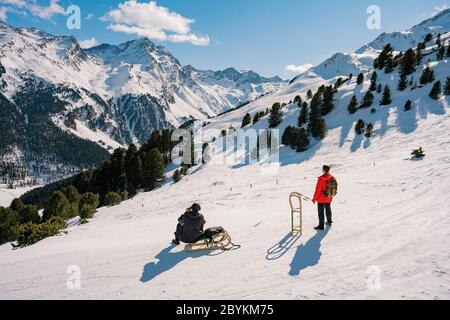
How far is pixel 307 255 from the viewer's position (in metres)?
11.4

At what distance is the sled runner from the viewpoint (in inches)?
514

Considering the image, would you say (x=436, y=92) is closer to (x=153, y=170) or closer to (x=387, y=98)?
(x=387, y=98)

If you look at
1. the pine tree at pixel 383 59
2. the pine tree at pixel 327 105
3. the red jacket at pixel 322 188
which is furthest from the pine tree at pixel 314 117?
the red jacket at pixel 322 188

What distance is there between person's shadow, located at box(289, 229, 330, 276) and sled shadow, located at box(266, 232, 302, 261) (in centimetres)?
48

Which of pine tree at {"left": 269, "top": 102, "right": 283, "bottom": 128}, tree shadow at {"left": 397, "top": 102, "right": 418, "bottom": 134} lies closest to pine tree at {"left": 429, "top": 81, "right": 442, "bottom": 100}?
tree shadow at {"left": 397, "top": 102, "right": 418, "bottom": 134}

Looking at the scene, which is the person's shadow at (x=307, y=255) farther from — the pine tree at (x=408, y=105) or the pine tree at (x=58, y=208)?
the pine tree at (x=408, y=105)

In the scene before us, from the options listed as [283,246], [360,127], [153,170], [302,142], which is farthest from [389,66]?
[283,246]

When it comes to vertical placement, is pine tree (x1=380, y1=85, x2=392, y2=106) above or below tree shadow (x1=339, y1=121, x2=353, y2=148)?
above

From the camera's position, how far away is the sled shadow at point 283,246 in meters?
11.7

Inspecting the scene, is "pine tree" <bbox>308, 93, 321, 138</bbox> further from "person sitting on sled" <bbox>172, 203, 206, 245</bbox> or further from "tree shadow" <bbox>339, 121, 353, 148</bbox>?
"person sitting on sled" <bbox>172, 203, 206, 245</bbox>

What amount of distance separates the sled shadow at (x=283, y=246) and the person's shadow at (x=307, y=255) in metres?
0.48
